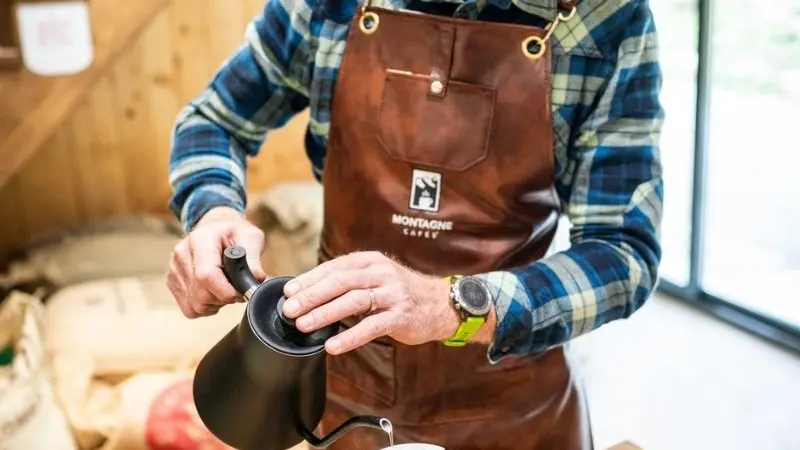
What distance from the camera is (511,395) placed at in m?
1.12

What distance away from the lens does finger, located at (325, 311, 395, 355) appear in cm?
78

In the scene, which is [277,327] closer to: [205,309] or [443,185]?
[205,309]

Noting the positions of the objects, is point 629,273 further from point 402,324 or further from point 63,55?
point 63,55

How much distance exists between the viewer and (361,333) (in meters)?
0.80

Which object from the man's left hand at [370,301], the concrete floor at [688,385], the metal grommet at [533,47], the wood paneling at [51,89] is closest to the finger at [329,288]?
the man's left hand at [370,301]

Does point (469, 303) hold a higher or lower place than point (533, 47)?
lower

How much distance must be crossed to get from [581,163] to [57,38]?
53.5 inches

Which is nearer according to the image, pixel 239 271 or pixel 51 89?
pixel 239 271

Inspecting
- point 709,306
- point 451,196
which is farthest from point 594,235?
point 709,306

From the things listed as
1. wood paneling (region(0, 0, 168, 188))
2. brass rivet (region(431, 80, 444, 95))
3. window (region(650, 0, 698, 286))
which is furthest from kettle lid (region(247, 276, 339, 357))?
window (region(650, 0, 698, 286))

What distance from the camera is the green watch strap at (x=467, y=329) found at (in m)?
0.91

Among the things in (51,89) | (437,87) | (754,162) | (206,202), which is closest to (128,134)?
(51,89)

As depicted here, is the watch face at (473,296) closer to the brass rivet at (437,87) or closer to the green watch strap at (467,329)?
the green watch strap at (467,329)

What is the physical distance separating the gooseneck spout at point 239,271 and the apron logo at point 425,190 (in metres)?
0.26
